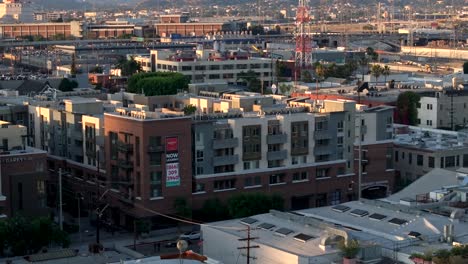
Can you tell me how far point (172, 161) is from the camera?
20.1 meters

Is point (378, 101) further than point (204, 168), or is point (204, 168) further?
→ point (378, 101)

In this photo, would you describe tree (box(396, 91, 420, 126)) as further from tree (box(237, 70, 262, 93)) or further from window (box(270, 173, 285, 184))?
tree (box(237, 70, 262, 93))

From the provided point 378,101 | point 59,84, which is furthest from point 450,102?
point 59,84

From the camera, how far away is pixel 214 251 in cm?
1555

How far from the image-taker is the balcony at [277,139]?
70.6ft

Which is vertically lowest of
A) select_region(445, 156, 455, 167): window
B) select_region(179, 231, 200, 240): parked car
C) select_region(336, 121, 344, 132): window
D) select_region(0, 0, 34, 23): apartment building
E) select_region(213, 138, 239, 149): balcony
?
select_region(179, 231, 200, 240): parked car

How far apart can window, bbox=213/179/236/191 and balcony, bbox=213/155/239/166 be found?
35 centimetres

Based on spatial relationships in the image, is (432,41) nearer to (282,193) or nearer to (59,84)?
(59,84)

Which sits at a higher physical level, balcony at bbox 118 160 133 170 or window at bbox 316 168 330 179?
balcony at bbox 118 160 133 170

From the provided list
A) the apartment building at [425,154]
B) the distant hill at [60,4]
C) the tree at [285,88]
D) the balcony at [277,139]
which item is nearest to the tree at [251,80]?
the tree at [285,88]

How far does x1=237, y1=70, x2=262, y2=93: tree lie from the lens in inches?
1511

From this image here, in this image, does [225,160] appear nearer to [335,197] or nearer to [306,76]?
[335,197]

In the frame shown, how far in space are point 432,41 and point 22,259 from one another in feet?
214

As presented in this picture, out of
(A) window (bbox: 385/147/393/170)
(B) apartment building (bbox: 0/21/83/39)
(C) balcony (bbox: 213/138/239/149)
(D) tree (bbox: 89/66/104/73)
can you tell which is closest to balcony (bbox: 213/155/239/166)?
(C) balcony (bbox: 213/138/239/149)
